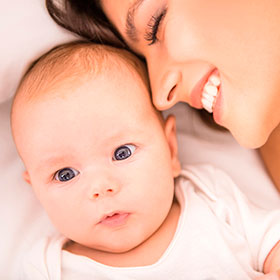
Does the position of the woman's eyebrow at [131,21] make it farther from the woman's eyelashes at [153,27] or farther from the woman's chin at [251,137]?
the woman's chin at [251,137]

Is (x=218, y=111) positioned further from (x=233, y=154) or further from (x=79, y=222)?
(x=79, y=222)

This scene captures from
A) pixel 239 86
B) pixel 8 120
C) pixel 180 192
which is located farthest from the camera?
pixel 8 120

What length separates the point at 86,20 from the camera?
5.60ft

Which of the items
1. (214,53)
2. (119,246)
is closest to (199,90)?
(214,53)

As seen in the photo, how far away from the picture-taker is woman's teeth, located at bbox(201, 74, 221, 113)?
1.48 m

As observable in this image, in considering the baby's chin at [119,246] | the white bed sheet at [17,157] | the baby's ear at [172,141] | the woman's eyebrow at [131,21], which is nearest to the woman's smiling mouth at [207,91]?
the baby's ear at [172,141]

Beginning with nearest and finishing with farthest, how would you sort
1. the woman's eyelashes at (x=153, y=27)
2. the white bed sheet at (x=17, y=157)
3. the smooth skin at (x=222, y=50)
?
the smooth skin at (x=222, y=50) → the woman's eyelashes at (x=153, y=27) → the white bed sheet at (x=17, y=157)

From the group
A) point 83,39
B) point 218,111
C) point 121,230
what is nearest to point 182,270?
point 121,230

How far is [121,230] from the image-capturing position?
150cm

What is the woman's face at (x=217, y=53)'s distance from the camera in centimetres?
135

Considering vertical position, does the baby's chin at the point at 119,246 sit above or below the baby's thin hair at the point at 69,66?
below

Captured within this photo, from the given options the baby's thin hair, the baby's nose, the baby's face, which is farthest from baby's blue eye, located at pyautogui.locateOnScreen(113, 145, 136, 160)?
the baby's thin hair

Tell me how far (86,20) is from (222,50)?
0.55 meters

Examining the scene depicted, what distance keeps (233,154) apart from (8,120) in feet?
2.85
